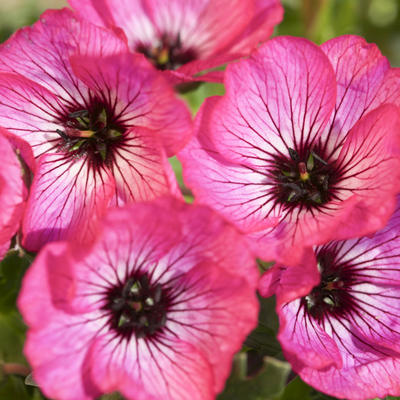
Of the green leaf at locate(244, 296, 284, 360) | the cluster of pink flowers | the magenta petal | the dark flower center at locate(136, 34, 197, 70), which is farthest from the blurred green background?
the green leaf at locate(244, 296, 284, 360)

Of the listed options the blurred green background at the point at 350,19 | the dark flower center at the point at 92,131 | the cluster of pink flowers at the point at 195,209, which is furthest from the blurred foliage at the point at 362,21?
the dark flower center at the point at 92,131

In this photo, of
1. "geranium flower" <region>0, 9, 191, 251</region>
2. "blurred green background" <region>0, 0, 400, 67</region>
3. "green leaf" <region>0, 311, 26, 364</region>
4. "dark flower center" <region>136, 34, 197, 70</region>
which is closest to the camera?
"geranium flower" <region>0, 9, 191, 251</region>

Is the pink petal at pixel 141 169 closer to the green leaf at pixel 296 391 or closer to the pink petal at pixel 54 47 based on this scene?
the pink petal at pixel 54 47

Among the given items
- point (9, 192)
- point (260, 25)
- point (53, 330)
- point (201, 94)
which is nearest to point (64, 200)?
point (9, 192)

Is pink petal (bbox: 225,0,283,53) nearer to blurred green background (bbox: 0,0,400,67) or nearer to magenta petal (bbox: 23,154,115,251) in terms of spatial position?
magenta petal (bbox: 23,154,115,251)

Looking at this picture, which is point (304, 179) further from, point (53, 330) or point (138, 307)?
point (53, 330)
